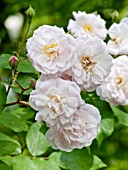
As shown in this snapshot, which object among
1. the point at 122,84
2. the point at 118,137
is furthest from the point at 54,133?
the point at 118,137

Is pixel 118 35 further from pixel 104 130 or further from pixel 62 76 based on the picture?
pixel 62 76

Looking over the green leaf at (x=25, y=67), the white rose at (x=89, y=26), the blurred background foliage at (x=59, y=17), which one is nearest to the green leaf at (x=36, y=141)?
the green leaf at (x=25, y=67)

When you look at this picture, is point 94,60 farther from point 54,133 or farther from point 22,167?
point 22,167

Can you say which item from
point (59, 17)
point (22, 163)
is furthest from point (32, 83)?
point (59, 17)

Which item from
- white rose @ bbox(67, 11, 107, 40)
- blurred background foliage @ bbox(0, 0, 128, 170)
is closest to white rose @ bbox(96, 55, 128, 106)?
white rose @ bbox(67, 11, 107, 40)

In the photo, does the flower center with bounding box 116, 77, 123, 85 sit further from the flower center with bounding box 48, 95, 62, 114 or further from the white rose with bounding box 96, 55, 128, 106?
the flower center with bounding box 48, 95, 62, 114

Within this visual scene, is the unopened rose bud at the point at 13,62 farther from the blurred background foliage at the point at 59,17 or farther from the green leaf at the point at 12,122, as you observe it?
the blurred background foliage at the point at 59,17
